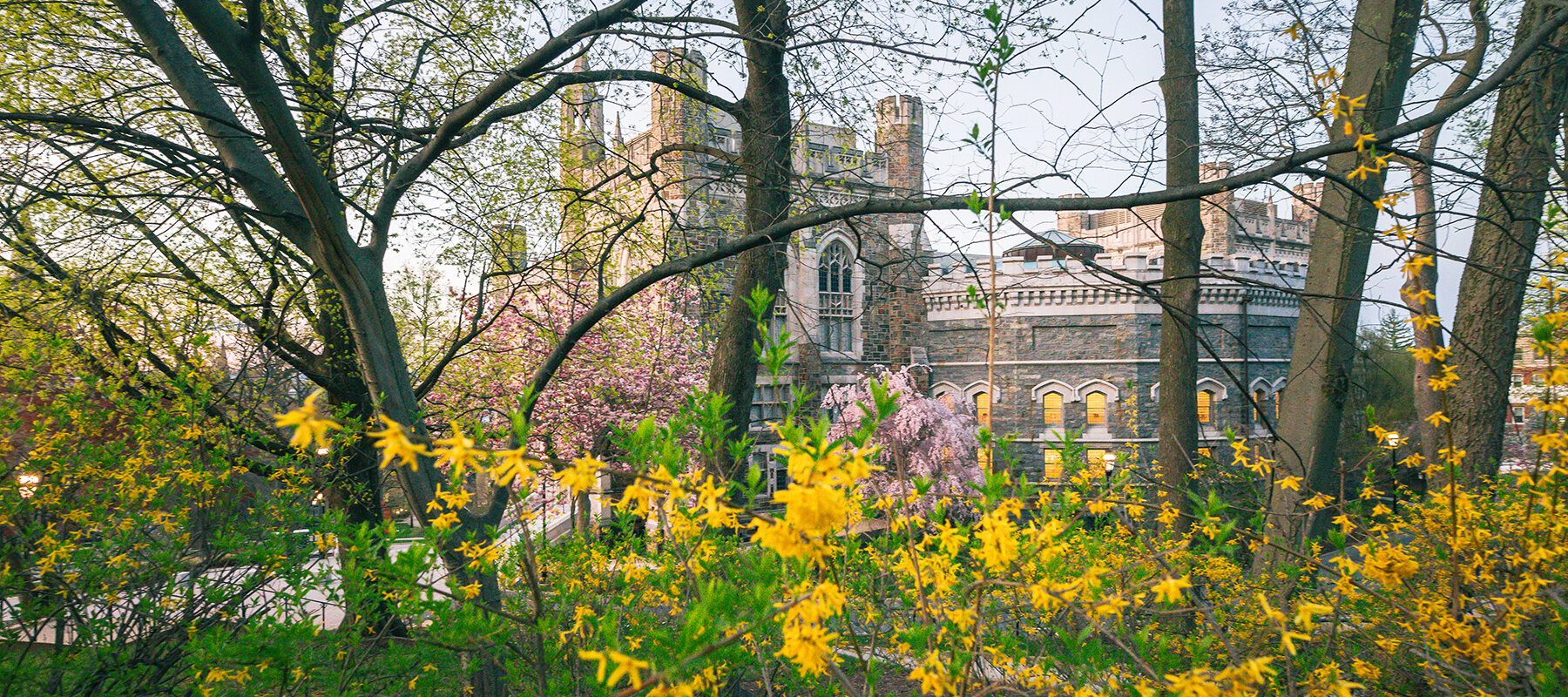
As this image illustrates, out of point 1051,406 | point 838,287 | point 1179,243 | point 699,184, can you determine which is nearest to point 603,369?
point 699,184

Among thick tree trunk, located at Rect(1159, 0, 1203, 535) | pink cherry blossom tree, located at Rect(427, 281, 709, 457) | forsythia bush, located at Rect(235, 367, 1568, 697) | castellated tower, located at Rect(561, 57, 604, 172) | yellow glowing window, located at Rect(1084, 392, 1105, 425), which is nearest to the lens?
forsythia bush, located at Rect(235, 367, 1568, 697)

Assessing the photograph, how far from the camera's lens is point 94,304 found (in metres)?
3.96

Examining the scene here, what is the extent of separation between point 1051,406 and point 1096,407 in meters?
1.06

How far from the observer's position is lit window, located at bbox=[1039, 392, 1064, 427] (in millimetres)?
19859

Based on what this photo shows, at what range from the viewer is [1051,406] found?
19938mm

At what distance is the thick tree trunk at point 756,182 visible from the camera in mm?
4664

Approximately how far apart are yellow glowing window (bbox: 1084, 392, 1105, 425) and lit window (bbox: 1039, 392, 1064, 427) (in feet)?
2.16

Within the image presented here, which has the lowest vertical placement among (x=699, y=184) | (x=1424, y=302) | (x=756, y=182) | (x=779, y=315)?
(x=1424, y=302)

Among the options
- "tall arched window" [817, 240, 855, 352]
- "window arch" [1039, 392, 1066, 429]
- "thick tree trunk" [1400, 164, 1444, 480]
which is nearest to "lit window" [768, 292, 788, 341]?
"thick tree trunk" [1400, 164, 1444, 480]

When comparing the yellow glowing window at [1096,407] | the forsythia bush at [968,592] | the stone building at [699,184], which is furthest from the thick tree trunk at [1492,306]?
the yellow glowing window at [1096,407]

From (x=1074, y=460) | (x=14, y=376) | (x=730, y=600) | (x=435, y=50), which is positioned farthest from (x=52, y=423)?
(x=1074, y=460)

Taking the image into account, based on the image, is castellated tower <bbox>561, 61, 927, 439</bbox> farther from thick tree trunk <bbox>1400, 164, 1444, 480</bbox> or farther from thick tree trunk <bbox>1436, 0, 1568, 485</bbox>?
thick tree trunk <bbox>1436, 0, 1568, 485</bbox>

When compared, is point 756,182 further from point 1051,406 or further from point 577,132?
point 1051,406

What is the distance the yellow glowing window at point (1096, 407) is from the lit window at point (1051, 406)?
0.66 meters
